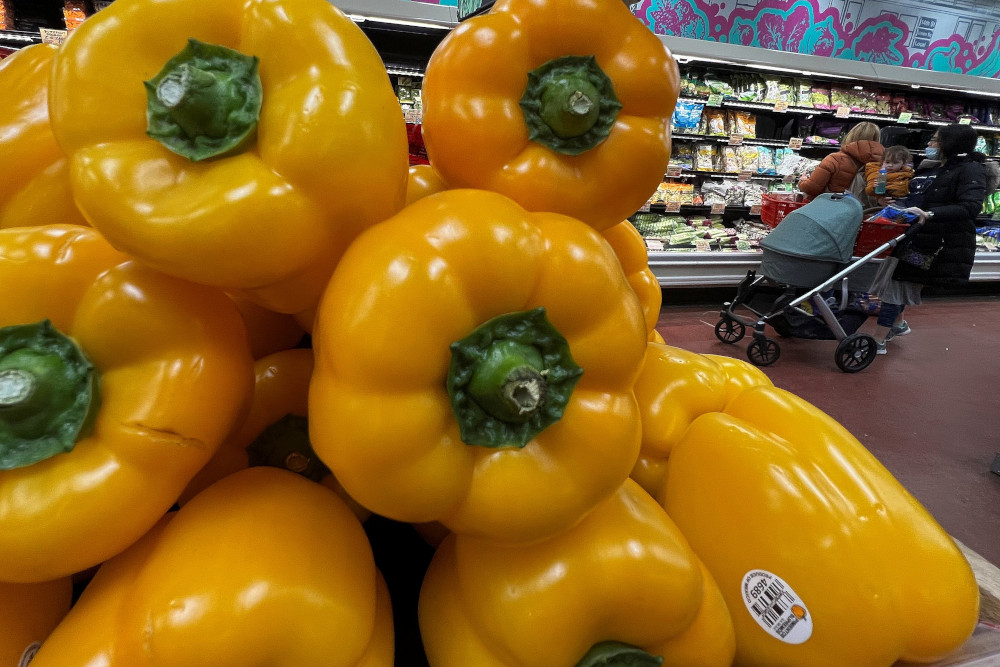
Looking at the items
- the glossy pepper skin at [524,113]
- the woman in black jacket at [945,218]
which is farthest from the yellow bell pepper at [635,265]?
the woman in black jacket at [945,218]

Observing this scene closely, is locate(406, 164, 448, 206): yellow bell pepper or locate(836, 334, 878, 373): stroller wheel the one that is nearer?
locate(406, 164, 448, 206): yellow bell pepper

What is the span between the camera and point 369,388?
60 centimetres

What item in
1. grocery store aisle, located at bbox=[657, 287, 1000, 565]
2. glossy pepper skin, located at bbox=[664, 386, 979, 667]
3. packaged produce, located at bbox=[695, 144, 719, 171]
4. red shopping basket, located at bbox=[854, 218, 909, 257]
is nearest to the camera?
glossy pepper skin, located at bbox=[664, 386, 979, 667]

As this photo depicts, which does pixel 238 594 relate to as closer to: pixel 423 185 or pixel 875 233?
pixel 423 185

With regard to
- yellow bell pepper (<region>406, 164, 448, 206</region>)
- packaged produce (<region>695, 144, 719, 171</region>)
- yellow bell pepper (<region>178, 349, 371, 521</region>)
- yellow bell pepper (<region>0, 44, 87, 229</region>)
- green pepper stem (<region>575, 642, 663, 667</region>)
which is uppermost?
yellow bell pepper (<region>0, 44, 87, 229</region>)

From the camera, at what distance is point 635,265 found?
1.24 m

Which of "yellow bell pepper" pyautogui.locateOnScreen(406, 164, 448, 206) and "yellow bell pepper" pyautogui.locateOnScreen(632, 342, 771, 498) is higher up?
"yellow bell pepper" pyautogui.locateOnScreen(406, 164, 448, 206)

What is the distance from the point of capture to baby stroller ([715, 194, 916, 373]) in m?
4.41

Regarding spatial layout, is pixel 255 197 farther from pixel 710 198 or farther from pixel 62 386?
pixel 710 198

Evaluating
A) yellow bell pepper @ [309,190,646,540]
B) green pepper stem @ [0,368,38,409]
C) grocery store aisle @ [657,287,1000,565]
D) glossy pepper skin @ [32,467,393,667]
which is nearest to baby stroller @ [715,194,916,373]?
grocery store aisle @ [657,287,1000,565]

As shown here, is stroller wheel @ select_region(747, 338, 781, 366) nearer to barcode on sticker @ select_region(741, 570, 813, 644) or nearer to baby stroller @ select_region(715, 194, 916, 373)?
baby stroller @ select_region(715, 194, 916, 373)

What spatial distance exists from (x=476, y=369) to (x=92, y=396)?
435mm

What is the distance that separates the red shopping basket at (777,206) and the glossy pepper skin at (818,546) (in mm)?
5173

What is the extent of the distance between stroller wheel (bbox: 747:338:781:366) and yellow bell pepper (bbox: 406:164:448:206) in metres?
4.00
